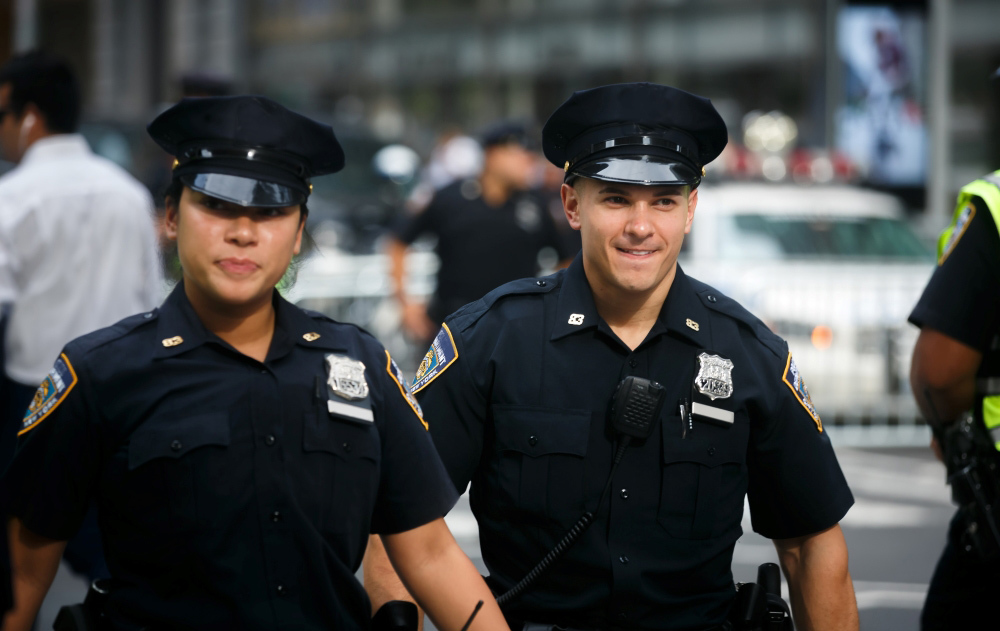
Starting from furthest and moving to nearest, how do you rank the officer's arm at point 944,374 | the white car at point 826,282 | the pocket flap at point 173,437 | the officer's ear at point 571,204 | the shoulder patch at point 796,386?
the white car at point 826,282 < the officer's arm at point 944,374 < the officer's ear at point 571,204 < the shoulder patch at point 796,386 < the pocket flap at point 173,437

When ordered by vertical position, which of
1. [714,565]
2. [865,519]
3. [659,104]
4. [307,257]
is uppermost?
[659,104]

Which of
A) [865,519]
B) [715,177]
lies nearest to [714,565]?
[865,519]

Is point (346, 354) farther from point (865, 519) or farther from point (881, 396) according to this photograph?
point (881, 396)

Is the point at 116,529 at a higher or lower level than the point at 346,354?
lower

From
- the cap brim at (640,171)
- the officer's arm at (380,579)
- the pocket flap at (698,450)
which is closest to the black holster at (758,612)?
the pocket flap at (698,450)

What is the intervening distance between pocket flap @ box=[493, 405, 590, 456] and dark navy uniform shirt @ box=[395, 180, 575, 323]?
194 inches

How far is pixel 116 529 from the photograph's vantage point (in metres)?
2.53

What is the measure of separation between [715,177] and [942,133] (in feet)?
23.8

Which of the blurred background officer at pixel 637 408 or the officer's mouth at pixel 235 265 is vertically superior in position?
the officer's mouth at pixel 235 265

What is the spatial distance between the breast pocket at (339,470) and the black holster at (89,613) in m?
0.47

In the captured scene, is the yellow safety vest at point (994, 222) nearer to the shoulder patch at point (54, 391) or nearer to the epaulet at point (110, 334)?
the epaulet at point (110, 334)

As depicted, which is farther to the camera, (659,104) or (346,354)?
(659,104)

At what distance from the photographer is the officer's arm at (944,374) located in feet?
11.7

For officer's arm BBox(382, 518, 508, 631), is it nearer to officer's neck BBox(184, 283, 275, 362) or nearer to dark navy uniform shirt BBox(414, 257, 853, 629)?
dark navy uniform shirt BBox(414, 257, 853, 629)
